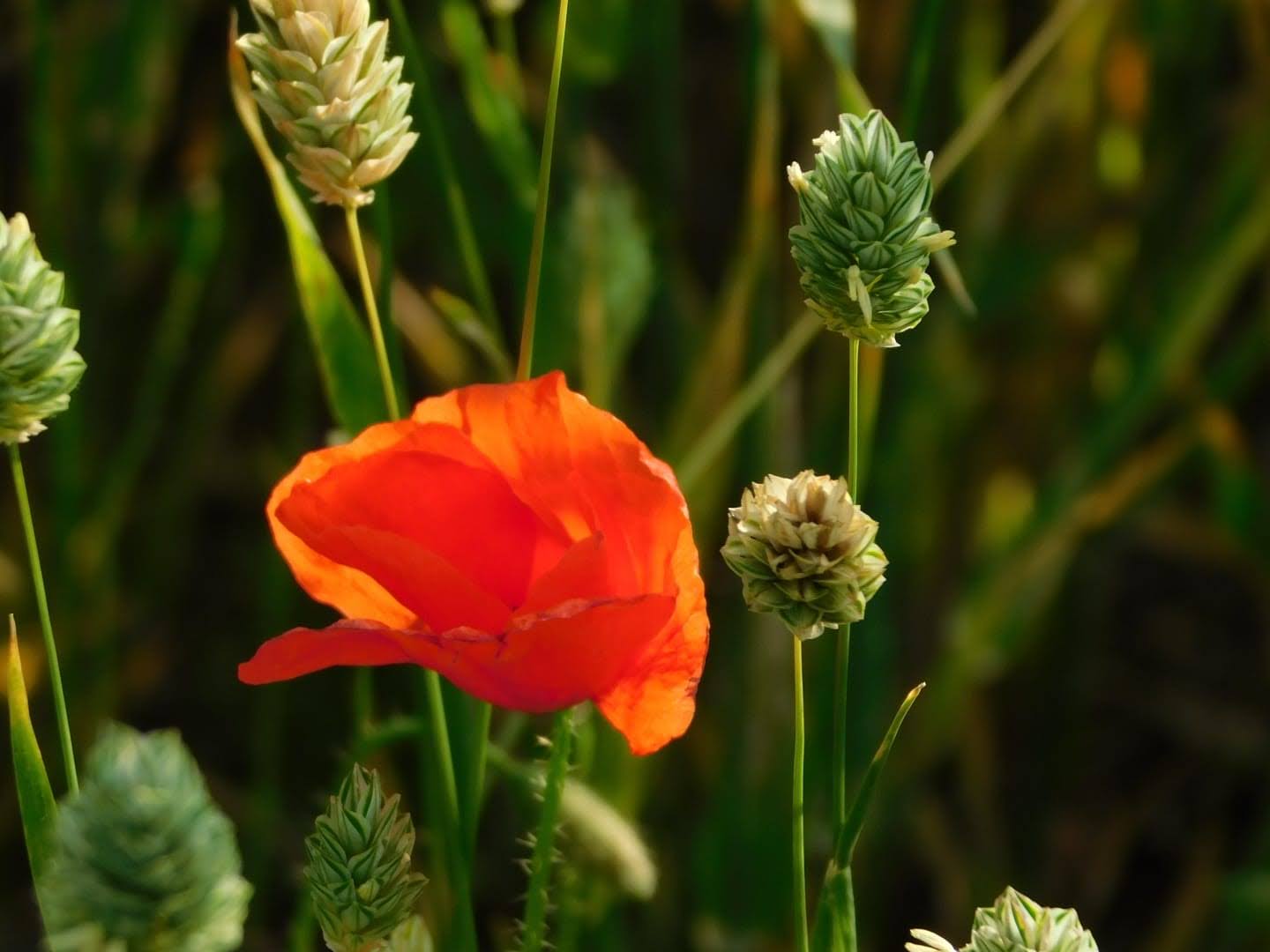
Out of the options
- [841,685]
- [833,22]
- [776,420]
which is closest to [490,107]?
[833,22]

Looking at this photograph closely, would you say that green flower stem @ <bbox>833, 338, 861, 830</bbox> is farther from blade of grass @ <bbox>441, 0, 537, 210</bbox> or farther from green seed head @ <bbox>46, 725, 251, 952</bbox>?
blade of grass @ <bbox>441, 0, 537, 210</bbox>

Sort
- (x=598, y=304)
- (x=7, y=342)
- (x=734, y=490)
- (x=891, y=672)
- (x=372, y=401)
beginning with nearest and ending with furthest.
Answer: (x=7, y=342)
(x=372, y=401)
(x=598, y=304)
(x=734, y=490)
(x=891, y=672)

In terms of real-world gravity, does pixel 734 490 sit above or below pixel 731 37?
below

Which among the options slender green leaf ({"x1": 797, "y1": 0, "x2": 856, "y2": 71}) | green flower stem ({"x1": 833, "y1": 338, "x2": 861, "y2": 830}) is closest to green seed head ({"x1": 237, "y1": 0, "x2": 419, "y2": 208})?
green flower stem ({"x1": 833, "y1": 338, "x2": 861, "y2": 830})

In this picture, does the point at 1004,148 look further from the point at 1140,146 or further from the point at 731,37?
the point at 731,37

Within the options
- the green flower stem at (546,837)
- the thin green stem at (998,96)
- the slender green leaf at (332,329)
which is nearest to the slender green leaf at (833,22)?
the thin green stem at (998,96)

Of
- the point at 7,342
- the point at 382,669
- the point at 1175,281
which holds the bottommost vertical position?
the point at 382,669

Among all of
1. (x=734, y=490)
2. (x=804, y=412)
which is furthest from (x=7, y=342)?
(x=804, y=412)
